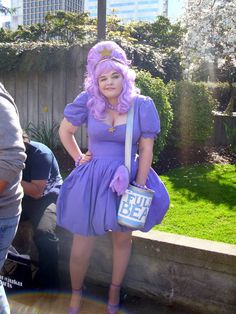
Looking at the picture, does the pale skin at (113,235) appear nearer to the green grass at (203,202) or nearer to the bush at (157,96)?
the green grass at (203,202)

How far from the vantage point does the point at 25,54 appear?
717 cm

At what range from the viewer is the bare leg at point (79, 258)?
281 centimetres

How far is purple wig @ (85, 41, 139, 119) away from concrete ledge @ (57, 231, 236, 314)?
101 cm

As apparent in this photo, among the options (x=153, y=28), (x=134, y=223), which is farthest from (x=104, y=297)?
Result: (x=153, y=28)

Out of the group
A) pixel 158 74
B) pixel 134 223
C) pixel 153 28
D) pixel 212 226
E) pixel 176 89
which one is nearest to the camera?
pixel 134 223

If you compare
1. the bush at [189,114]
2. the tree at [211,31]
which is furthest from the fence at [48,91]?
the tree at [211,31]

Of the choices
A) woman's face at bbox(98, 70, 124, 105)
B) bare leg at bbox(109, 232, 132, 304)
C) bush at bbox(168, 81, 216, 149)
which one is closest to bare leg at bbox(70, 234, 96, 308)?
bare leg at bbox(109, 232, 132, 304)

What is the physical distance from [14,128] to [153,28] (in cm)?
2903

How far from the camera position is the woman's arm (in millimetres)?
2695

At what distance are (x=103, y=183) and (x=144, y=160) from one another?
0.98 feet

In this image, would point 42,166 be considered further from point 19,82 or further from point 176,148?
point 19,82

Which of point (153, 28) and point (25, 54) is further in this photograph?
point (153, 28)

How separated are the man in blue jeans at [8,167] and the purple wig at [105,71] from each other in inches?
37.2

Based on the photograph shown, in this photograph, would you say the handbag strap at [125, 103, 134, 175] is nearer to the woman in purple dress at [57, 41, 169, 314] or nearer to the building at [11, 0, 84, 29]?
the woman in purple dress at [57, 41, 169, 314]
